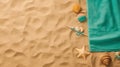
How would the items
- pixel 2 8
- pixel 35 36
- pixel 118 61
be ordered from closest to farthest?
pixel 118 61, pixel 35 36, pixel 2 8

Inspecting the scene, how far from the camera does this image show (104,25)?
65.4 inches

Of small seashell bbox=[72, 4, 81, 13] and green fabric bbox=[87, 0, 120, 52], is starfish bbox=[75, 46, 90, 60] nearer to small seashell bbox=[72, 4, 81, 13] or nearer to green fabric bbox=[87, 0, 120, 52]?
green fabric bbox=[87, 0, 120, 52]

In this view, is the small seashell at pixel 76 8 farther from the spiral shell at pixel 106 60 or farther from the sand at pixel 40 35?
the spiral shell at pixel 106 60

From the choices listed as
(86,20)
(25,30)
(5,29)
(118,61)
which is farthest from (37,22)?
(118,61)

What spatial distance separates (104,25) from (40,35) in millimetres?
496

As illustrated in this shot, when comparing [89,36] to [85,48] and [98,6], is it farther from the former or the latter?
[98,6]

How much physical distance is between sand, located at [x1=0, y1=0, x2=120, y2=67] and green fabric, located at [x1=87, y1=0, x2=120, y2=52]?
0.17ft

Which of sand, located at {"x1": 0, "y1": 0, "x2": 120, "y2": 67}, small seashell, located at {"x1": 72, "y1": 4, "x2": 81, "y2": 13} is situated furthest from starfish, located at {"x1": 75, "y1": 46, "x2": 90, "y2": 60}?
small seashell, located at {"x1": 72, "y1": 4, "x2": 81, "y2": 13}

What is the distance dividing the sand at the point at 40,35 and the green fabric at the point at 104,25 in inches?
2.1

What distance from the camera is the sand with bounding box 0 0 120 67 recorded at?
162cm

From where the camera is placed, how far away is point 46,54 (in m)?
1.65

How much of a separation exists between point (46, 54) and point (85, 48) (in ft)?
0.96

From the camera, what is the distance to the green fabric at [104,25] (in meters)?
1.58

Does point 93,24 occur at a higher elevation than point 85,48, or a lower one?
higher
